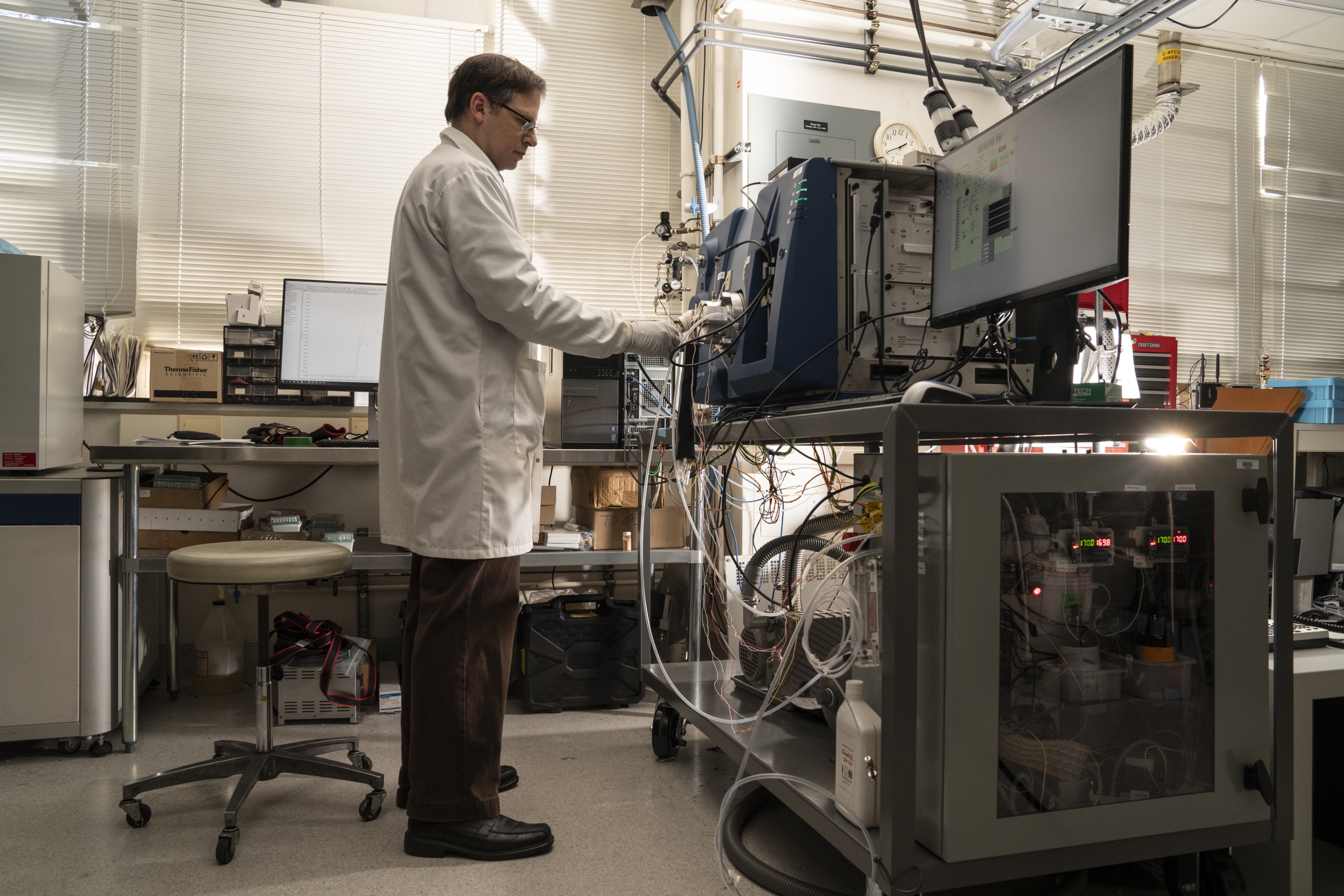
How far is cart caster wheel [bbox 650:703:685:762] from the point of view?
2.24 metres

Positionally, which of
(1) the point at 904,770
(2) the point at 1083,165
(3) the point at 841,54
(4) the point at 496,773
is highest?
(3) the point at 841,54

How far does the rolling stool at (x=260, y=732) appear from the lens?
5.98 ft

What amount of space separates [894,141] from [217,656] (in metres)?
3.22

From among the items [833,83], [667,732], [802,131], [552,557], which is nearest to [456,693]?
[667,732]

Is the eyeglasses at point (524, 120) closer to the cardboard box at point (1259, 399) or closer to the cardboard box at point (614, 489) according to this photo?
the cardboard box at point (614, 489)

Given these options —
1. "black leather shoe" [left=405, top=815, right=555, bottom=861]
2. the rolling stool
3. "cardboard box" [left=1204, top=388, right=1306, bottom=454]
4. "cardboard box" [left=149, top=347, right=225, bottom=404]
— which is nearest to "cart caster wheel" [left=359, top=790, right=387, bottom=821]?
the rolling stool

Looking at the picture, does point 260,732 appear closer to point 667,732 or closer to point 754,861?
point 667,732

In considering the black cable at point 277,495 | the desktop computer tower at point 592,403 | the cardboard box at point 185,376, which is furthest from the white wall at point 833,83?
the cardboard box at point 185,376

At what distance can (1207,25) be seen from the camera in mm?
3895

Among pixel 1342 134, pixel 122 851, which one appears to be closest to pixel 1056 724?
pixel 122 851

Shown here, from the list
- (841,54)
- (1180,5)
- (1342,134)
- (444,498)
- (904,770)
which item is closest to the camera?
(904,770)

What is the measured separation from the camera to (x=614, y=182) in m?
3.61

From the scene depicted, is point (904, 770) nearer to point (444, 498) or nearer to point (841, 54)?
point (444, 498)

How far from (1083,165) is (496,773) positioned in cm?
151
